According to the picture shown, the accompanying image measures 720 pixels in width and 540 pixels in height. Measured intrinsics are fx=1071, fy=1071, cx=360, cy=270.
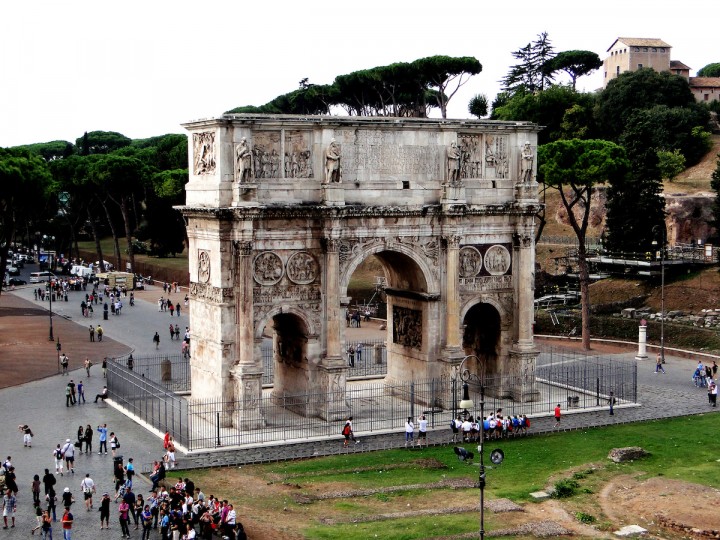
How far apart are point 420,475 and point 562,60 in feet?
279

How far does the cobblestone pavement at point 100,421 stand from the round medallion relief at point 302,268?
6778 millimetres

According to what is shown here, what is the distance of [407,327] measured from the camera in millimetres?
48656

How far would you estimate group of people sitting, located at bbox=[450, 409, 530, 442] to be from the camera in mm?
41656

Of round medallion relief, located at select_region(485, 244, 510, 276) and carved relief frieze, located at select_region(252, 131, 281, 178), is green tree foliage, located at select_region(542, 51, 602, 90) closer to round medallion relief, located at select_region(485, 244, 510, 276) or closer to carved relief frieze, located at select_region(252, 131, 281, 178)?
round medallion relief, located at select_region(485, 244, 510, 276)

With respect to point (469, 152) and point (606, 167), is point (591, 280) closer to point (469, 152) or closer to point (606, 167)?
point (606, 167)

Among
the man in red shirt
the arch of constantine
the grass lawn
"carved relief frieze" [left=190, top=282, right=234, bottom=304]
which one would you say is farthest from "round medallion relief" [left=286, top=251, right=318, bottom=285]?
the man in red shirt

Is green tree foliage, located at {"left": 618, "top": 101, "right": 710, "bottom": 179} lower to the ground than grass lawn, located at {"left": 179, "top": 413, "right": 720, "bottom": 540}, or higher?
higher

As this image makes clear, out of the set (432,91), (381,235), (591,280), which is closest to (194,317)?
(381,235)

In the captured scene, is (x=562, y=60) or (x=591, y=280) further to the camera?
(x=562, y=60)

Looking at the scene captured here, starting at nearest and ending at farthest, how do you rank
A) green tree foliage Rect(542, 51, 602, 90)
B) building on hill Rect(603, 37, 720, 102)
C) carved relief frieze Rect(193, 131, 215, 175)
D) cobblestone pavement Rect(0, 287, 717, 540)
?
cobblestone pavement Rect(0, 287, 717, 540)
carved relief frieze Rect(193, 131, 215, 175)
green tree foliage Rect(542, 51, 602, 90)
building on hill Rect(603, 37, 720, 102)

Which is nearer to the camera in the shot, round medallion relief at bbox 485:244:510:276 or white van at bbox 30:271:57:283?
round medallion relief at bbox 485:244:510:276

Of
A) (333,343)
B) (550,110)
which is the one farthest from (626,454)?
(550,110)

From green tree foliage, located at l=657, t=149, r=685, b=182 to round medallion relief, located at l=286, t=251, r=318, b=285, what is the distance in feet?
179

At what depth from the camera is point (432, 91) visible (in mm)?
109000
